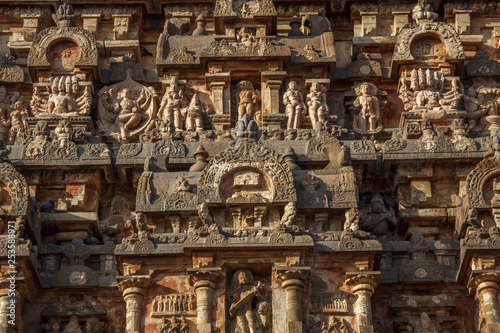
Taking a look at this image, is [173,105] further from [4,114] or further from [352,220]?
[352,220]

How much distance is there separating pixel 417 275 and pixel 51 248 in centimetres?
738

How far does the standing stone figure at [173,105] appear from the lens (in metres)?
31.9

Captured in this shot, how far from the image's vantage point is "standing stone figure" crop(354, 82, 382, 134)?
1266 inches

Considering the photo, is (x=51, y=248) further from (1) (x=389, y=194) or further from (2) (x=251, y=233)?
(1) (x=389, y=194)

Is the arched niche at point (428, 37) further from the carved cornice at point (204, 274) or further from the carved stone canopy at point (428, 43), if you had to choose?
the carved cornice at point (204, 274)

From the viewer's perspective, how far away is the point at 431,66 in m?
33.0

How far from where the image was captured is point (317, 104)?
31.9m

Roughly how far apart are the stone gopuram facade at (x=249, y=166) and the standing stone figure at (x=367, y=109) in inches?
2.2

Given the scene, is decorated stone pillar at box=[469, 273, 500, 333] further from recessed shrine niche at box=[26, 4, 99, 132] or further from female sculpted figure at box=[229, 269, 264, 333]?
recessed shrine niche at box=[26, 4, 99, 132]

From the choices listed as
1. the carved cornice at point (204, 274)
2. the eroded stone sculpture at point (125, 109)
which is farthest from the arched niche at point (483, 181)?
the eroded stone sculpture at point (125, 109)

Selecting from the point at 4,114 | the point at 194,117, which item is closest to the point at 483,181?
the point at 194,117

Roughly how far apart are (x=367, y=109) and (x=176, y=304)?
7.74m

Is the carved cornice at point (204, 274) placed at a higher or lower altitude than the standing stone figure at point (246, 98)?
lower

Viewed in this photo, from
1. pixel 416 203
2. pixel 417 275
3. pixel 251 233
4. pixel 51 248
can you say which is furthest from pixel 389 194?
pixel 51 248
